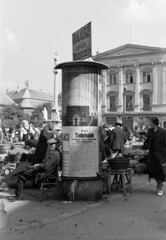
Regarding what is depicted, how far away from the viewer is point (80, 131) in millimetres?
7672

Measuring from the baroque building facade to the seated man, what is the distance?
48.6 metres

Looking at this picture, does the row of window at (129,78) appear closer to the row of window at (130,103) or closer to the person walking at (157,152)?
the row of window at (130,103)

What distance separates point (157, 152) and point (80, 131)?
2.08 m

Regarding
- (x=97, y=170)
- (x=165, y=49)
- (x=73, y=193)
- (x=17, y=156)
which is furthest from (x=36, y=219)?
(x=165, y=49)

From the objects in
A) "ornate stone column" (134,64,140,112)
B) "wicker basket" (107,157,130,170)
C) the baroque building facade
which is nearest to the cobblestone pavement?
"wicker basket" (107,157,130,170)

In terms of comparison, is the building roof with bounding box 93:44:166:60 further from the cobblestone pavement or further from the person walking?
the cobblestone pavement

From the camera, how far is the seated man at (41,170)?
771 centimetres

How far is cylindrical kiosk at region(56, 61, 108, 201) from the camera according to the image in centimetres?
755

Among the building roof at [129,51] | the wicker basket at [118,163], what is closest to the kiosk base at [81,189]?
the wicker basket at [118,163]

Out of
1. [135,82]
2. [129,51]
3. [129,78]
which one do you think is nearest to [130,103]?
[135,82]

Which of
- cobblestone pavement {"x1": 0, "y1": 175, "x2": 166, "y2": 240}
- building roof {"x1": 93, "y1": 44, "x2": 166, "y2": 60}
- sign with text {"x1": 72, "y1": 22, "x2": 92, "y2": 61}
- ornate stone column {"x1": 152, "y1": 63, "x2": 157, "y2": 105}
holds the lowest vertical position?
cobblestone pavement {"x1": 0, "y1": 175, "x2": 166, "y2": 240}

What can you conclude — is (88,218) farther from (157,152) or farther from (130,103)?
(130,103)

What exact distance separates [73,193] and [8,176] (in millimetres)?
2597

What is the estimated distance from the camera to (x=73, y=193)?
24.6 feet
